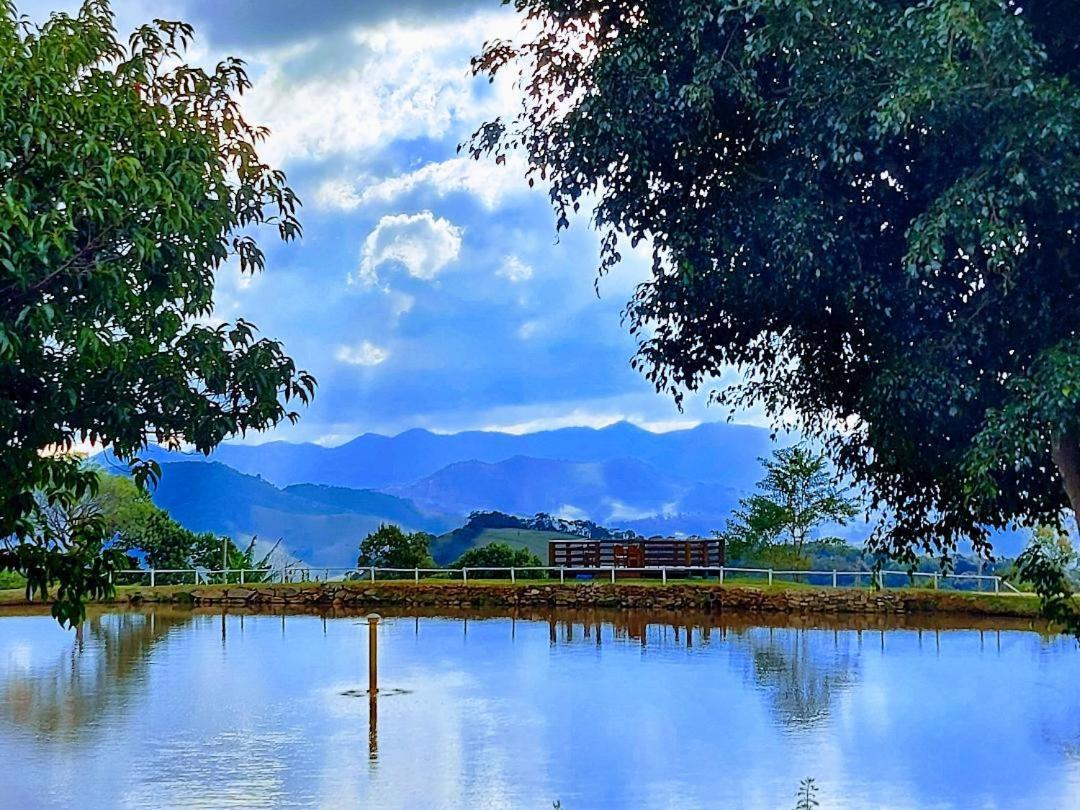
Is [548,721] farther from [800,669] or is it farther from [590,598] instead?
Result: [590,598]

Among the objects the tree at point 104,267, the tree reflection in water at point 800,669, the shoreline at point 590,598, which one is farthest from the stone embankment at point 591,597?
the tree at point 104,267

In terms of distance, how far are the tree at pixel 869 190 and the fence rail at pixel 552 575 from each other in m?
30.7

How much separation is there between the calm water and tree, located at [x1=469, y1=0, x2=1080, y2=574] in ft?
17.3

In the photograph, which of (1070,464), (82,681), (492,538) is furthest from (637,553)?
(492,538)

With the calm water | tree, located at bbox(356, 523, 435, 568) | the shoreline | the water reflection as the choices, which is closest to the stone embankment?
the shoreline

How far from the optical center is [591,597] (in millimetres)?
42188

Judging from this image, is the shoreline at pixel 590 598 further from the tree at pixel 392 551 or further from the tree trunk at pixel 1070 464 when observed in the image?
the tree trunk at pixel 1070 464

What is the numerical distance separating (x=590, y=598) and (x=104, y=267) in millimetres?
34414

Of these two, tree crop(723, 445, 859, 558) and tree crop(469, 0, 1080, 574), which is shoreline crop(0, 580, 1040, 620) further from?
tree crop(469, 0, 1080, 574)

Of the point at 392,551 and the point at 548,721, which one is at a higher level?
the point at 392,551

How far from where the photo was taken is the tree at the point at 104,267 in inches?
343

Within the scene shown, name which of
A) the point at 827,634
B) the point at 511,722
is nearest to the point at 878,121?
the point at 511,722

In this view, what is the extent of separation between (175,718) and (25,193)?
12978mm

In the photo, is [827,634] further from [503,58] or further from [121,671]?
[503,58]
